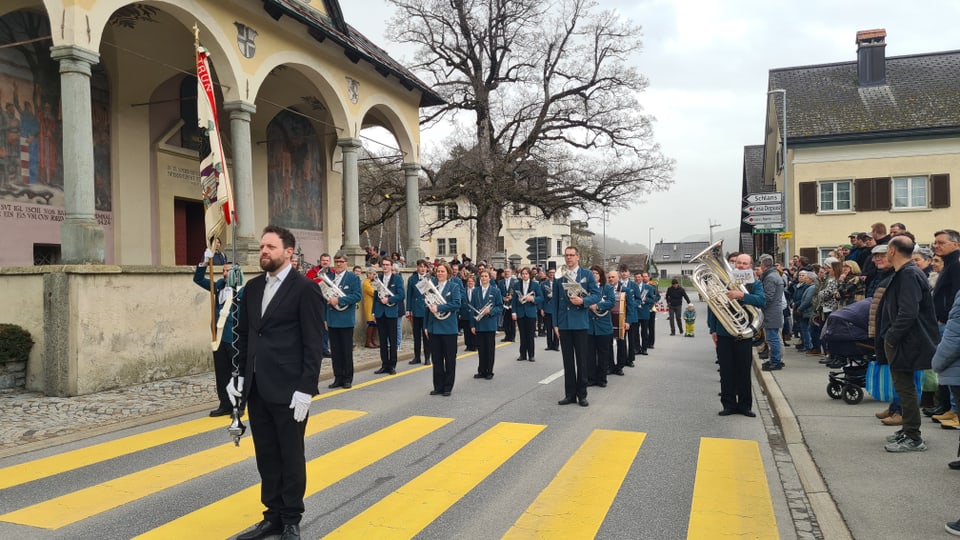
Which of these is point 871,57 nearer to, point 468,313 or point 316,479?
point 468,313

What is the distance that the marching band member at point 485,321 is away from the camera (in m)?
11.4

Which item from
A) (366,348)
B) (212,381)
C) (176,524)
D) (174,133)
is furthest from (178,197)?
(176,524)

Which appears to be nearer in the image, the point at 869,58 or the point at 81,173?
the point at 81,173

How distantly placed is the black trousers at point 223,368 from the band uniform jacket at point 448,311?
3006 millimetres

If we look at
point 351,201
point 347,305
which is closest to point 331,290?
point 347,305

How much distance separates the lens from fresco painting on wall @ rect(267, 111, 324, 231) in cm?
1977

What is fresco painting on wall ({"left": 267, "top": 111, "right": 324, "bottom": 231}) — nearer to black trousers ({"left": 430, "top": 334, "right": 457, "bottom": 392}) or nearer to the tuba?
black trousers ({"left": 430, "top": 334, "right": 457, "bottom": 392})

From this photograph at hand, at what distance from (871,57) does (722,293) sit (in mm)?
31307

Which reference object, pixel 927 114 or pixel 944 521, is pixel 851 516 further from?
pixel 927 114

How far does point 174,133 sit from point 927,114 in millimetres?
31135

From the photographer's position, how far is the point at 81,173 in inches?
400

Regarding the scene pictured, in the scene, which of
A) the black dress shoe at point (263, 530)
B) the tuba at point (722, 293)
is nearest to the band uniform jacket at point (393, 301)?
the tuba at point (722, 293)

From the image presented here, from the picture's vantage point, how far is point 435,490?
17.5 ft

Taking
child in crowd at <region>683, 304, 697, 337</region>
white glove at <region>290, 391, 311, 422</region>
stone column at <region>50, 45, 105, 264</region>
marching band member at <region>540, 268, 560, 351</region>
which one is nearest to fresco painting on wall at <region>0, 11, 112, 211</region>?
stone column at <region>50, 45, 105, 264</region>
